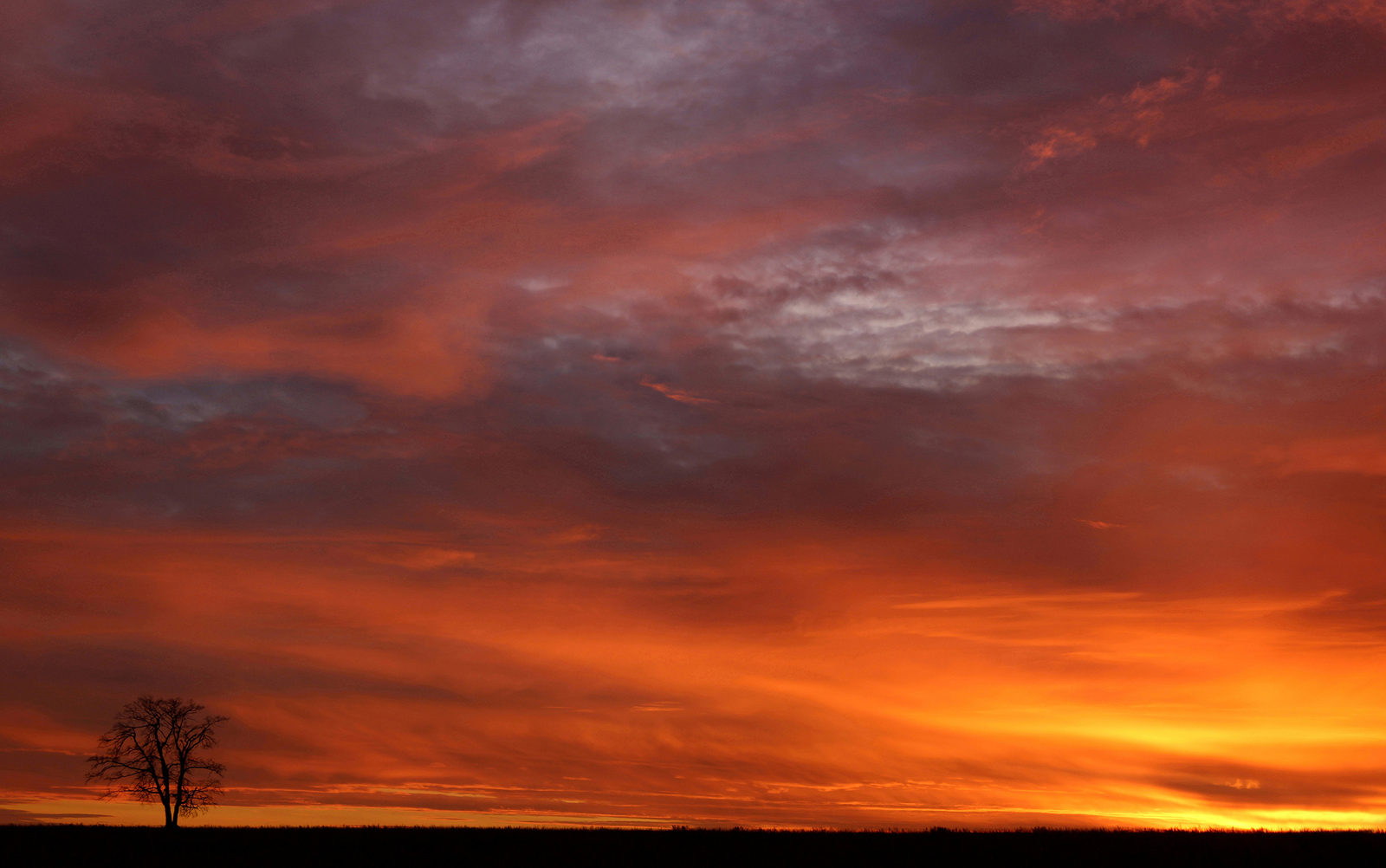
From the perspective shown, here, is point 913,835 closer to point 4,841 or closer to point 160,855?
point 160,855

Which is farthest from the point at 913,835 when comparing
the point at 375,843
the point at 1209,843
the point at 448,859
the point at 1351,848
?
the point at 375,843

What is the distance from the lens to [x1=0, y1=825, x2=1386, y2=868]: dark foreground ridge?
4191 centimetres

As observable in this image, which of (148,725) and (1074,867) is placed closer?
(1074,867)

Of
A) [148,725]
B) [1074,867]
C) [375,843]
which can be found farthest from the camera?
[148,725]

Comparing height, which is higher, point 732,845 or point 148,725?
point 148,725

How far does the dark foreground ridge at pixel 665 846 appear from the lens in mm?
41906

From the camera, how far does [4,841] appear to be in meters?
48.7

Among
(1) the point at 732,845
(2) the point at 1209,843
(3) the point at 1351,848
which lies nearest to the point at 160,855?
(1) the point at 732,845

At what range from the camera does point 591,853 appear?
149ft

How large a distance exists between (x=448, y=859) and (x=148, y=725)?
36.5 m

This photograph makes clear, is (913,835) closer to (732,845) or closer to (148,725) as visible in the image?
(732,845)

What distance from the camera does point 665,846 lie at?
4644 centimetres

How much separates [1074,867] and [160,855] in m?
39.7

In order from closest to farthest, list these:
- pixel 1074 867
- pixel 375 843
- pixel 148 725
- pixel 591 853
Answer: pixel 1074 867
pixel 591 853
pixel 375 843
pixel 148 725
